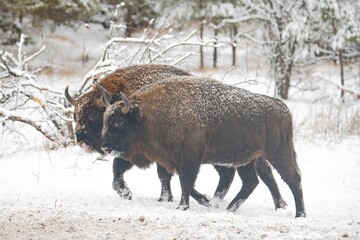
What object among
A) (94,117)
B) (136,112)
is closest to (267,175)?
(136,112)

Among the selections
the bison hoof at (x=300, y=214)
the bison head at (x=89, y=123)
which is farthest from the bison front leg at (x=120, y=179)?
the bison hoof at (x=300, y=214)

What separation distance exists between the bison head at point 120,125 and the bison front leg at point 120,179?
70 cm

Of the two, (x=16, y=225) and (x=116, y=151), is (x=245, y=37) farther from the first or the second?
(x=16, y=225)

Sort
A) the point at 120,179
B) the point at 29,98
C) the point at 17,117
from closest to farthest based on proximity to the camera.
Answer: the point at 120,179 < the point at 17,117 < the point at 29,98

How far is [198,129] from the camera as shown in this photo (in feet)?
25.6

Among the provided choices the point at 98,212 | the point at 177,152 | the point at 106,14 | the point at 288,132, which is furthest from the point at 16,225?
the point at 106,14

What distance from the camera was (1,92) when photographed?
42.6 feet

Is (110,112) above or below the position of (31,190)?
above

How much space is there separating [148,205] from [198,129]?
1239 mm

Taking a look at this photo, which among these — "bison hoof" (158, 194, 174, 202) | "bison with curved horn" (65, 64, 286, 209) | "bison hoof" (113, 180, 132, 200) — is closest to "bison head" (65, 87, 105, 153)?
"bison with curved horn" (65, 64, 286, 209)

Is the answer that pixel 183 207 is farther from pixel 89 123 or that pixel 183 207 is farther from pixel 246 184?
pixel 89 123

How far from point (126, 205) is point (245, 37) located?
20.5m

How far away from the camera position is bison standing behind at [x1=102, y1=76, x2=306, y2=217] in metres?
7.75

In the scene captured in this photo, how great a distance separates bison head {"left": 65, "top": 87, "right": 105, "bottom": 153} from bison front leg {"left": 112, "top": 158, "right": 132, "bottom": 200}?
0.34 meters
